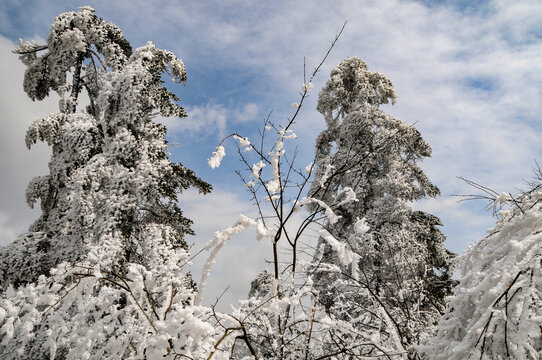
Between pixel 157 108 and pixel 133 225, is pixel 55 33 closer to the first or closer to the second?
pixel 157 108

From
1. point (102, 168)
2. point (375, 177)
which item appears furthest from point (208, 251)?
point (375, 177)

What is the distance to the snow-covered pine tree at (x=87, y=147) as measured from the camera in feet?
27.2

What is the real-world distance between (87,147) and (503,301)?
29.7 feet

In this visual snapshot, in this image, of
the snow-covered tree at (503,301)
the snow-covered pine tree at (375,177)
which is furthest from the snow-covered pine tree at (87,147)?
the snow-covered tree at (503,301)

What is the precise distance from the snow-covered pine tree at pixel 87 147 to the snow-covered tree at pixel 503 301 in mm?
7581

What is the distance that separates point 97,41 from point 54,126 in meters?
2.72

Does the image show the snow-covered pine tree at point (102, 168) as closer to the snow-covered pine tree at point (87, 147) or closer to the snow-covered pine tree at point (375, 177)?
the snow-covered pine tree at point (87, 147)

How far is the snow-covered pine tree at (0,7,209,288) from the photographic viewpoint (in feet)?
27.2

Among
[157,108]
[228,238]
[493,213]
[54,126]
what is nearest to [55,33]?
[54,126]

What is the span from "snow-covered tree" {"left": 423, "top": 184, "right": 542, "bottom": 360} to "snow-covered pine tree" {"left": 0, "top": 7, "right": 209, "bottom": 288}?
7.58m

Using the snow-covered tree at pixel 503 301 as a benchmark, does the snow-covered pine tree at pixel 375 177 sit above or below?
above

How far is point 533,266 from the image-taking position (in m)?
1.44

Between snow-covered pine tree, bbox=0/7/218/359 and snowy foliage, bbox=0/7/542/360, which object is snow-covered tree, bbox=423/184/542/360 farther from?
snow-covered pine tree, bbox=0/7/218/359

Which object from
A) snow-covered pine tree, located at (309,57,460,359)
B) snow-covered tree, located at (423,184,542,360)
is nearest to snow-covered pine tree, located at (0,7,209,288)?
snow-covered pine tree, located at (309,57,460,359)
